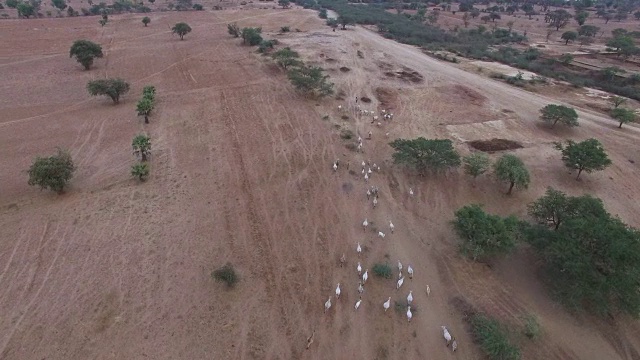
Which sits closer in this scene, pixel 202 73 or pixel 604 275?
pixel 604 275

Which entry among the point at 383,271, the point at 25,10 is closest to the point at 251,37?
the point at 383,271

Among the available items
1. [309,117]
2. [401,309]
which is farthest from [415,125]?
[401,309]

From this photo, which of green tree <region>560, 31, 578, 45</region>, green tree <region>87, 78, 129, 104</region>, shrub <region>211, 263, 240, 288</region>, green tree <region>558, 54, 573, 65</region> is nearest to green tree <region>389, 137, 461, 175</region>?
shrub <region>211, 263, 240, 288</region>

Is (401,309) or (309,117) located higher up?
(309,117)

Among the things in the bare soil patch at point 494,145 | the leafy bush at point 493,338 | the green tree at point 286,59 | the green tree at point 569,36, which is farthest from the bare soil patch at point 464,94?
the green tree at point 569,36

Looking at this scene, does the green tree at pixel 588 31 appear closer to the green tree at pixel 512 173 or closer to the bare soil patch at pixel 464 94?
the bare soil patch at pixel 464 94

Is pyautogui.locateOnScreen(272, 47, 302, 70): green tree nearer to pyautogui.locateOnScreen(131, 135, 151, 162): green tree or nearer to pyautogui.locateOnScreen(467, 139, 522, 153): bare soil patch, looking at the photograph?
pyautogui.locateOnScreen(131, 135, 151, 162): green tree

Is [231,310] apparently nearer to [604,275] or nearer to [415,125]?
[604,275]
